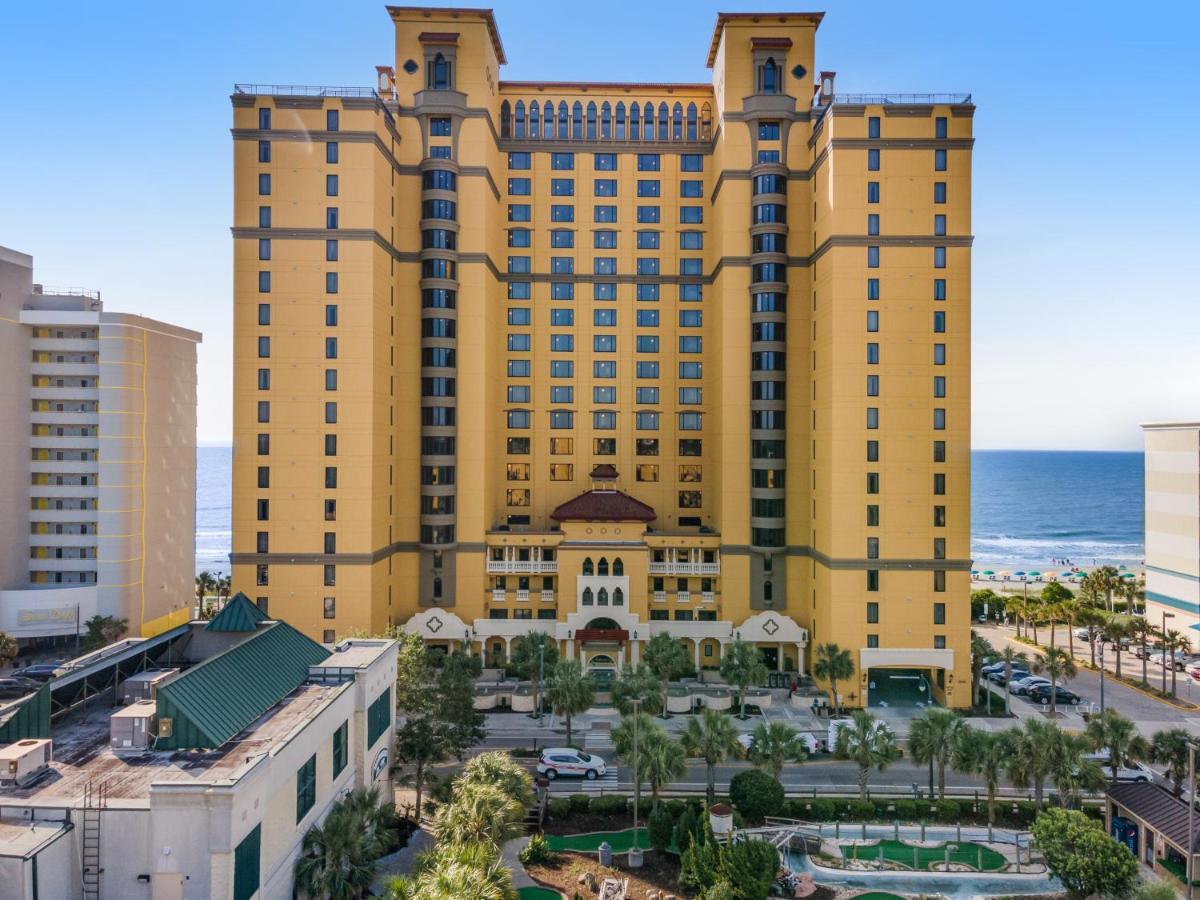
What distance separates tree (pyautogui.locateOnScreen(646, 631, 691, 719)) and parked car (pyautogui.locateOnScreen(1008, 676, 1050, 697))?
2746cm

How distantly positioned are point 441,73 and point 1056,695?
237 feet

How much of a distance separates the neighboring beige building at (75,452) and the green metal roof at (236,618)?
35.6m

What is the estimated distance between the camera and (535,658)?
174 ft

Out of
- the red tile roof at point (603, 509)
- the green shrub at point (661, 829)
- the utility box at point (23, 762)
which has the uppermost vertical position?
the red tile roof at point (603, 509)

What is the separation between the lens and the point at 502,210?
69.8 meters

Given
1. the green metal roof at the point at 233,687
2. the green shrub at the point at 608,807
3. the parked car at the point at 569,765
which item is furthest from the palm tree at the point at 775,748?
the green metal roof at the point at 233,687

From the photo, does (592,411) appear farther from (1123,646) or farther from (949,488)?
(1123,646)

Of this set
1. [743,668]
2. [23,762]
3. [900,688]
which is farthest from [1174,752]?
[23,762]

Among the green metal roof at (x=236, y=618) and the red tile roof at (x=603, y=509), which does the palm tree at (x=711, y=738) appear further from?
the red tile roof at (x=603, y=509)

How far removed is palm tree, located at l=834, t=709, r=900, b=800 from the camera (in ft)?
118

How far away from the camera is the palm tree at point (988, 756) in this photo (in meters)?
34.6

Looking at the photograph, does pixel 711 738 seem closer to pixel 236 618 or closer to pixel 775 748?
pixel 775 748

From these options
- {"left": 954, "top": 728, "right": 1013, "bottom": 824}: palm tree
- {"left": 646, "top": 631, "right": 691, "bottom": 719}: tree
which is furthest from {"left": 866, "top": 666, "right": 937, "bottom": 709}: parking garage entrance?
{"left": 954, "top": 728, "right": 1013, "bottom": 824}: palm tree

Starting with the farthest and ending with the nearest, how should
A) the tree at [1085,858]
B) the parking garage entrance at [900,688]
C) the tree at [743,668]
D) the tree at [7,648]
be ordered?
1. the tree at [7,648]
2. the parking garage entrance at [900,688]
3. the tree at [743,668]
4. the tree at [1085,858]
